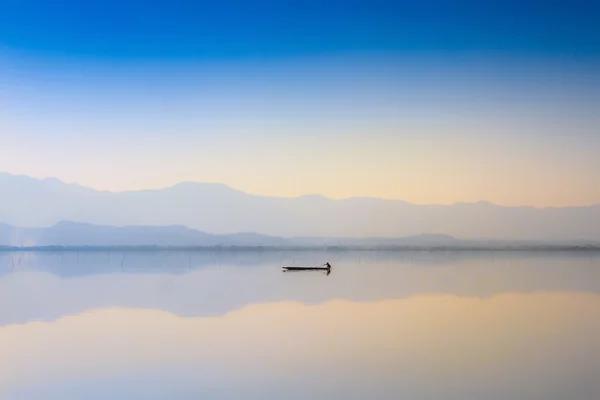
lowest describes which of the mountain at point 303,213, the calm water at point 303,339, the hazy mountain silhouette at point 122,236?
the calm water at point 303,339

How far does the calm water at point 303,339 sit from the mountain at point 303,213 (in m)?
0.68

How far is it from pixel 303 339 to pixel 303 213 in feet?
4.85

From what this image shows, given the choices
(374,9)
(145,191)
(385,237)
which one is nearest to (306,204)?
(385,237)

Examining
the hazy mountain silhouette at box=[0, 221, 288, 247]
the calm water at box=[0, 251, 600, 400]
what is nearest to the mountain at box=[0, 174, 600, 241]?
the hazy mountain silhouette at box=[0, 221, 288, 247]

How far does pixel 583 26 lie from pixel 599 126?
854mm

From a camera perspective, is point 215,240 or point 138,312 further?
point 215,240

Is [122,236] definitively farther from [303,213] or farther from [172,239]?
[303,213]

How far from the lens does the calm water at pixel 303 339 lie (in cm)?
321

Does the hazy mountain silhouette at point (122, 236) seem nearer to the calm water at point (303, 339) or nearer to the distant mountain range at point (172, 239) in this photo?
the distant mountain range at point (172, 239)

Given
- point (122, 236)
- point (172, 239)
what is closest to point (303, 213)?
point (172, 239)

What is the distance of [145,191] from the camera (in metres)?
5.05

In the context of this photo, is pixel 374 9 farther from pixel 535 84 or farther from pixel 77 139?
pixel 77 139

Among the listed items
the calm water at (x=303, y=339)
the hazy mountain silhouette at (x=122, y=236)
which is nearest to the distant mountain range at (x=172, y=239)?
the hazy mountain silhouette at (x=122, y=236)

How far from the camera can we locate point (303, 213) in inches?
205
